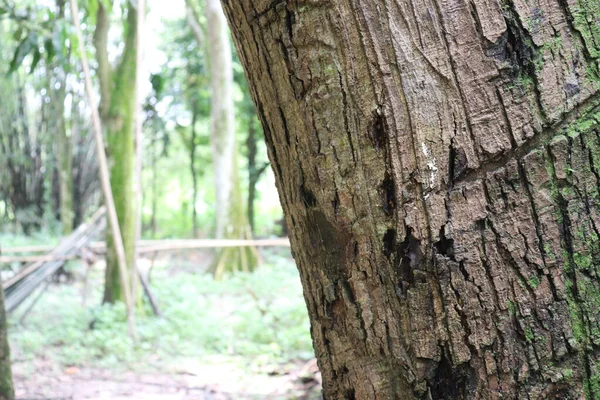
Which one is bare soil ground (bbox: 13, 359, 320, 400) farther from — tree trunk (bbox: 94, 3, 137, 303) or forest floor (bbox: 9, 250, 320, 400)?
tree trunk (bbox: 94, 3, 137, 303)

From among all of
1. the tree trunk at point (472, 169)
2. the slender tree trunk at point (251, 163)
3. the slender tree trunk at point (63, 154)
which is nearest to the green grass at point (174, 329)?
the slender tree trunk at point (63, 154)

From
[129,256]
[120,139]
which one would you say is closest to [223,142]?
[120,139]

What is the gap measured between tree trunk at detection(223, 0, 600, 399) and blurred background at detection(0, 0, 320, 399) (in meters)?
0.98

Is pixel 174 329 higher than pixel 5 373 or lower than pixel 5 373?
lower

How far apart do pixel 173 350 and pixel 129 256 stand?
3.86 ft

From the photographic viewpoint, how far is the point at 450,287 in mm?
755

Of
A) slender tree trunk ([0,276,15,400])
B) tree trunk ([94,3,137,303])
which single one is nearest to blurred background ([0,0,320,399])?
tree trunk ([94,3,137,303])

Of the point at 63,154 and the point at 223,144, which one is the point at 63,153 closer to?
the point at 63,154

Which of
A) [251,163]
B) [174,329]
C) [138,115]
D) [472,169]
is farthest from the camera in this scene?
[251,163]

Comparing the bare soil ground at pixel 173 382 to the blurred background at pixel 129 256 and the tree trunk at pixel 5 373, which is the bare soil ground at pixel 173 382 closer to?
the blurred background at pixel 129 256

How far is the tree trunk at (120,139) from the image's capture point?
5656mm

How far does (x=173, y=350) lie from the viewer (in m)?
4.80

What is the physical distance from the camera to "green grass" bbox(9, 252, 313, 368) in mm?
4609

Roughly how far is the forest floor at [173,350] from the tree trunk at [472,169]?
9.13 feet
